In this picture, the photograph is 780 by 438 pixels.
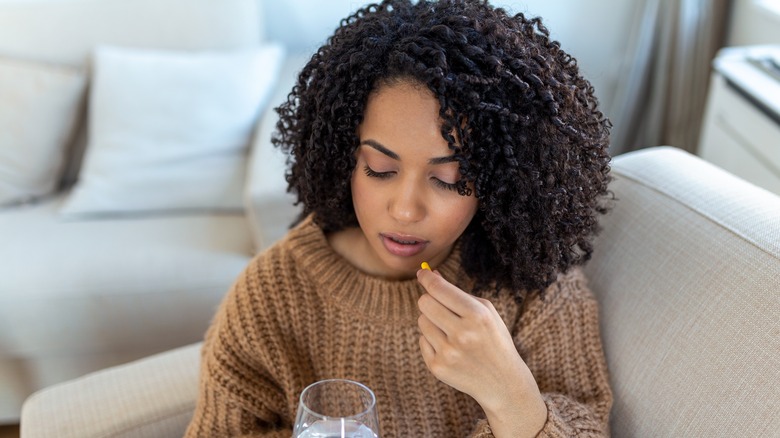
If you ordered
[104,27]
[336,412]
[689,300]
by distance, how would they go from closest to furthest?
[336,412] → [689,300] → [104,27]

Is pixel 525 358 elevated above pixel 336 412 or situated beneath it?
situated beneath

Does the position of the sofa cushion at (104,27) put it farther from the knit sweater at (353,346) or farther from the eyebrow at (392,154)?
the eyebrow at (392,154)

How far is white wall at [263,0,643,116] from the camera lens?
2.57 metres

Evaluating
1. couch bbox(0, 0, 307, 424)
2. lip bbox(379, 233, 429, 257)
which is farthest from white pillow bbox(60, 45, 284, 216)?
lip bbox(379, 233, 429, 257)

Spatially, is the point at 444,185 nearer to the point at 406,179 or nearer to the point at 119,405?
the point at 406,179

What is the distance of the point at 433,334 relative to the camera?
2.70 feet

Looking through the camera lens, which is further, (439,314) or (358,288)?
(358,288)

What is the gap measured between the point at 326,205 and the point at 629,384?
1.46 feet

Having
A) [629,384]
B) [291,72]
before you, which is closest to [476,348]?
[629,384]

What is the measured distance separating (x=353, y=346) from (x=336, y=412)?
0.30m

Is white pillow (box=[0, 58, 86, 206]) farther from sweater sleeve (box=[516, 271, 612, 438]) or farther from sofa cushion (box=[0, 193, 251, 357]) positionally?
sweater sleeve (box=[516, 271, 612, 438])

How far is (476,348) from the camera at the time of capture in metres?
0.81

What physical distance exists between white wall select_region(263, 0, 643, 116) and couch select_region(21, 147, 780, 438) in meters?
1.57

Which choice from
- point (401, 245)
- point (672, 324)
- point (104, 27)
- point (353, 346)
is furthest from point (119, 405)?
point (104, 27)
